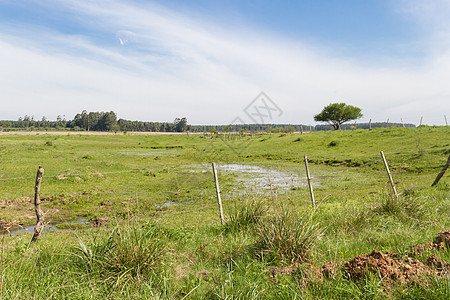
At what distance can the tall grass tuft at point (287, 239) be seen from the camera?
4.43m

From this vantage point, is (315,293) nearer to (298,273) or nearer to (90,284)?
(298,273)

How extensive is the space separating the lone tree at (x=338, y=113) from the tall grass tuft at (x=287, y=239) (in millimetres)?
78795

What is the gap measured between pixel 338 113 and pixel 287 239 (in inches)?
3139

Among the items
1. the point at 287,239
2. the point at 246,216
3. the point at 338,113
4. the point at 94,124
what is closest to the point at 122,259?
the point at 287,239

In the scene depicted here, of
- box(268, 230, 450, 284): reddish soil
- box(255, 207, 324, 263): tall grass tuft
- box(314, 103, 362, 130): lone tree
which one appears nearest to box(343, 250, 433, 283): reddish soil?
box(268, 230, 450, 284): reddish soil

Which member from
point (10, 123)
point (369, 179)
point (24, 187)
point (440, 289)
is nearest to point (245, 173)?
point (369, 179)

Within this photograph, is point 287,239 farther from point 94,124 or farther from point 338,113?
point 94,124

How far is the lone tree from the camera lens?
77062 mm

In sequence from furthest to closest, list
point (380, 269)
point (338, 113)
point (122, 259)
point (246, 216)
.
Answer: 1. point (338, 113)
2. point (246, 216)
3. point (122, 259)
4. point (380, 269)

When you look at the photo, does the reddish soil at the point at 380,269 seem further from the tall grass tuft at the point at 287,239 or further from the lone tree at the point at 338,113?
the lone tree at the point at 338,113

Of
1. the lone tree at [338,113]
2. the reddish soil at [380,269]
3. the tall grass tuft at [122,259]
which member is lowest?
the tall grass tuft at [122,259]

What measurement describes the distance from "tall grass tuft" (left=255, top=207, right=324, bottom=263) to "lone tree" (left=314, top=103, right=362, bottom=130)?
259ft

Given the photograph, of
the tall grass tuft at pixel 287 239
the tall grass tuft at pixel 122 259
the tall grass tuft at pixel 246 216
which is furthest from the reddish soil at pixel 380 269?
the tall grass tuft at pixel 246 216

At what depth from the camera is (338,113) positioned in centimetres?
7756
